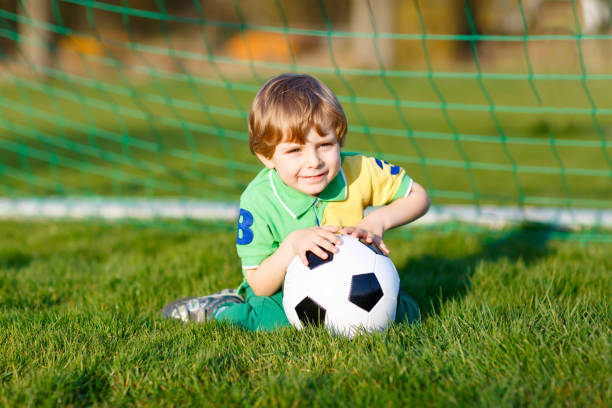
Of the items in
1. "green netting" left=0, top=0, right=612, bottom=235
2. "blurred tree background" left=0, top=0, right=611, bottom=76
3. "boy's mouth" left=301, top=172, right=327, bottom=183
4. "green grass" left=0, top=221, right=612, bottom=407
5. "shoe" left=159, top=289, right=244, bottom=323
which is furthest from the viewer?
"blurred tree background" left=0, top=0, right=611, bottom=76

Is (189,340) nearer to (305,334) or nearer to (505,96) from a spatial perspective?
(305,334)

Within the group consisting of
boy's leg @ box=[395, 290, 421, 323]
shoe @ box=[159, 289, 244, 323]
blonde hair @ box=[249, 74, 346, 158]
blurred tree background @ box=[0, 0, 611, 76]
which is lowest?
boy's leg @ box=[395, 290, 421, 323]

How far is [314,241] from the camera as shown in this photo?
2166 millimetres

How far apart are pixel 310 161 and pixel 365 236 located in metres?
0.32

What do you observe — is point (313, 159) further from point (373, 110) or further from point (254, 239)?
point (373, 110)

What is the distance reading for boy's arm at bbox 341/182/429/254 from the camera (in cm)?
225

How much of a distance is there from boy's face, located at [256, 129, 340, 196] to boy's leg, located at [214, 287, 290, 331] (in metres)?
0.47

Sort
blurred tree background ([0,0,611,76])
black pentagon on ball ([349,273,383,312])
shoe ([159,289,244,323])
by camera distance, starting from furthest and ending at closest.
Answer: blurred tree background ([0,0,611,76])
shoe ([159,289,244,323])
black pentagon on ball ([349,273,383,312])

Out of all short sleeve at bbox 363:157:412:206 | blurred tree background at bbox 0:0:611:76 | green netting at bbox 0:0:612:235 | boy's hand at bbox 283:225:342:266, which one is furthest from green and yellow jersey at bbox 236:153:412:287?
blurred tree background at bbox 0:0:611:76

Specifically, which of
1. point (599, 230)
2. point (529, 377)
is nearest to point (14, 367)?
point (529, 377)

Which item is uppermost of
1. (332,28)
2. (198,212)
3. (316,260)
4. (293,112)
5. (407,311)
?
(332,28)

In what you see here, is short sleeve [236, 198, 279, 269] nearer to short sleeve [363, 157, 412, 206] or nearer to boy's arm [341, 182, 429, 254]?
boy's arm [341, 182, 429, 254]

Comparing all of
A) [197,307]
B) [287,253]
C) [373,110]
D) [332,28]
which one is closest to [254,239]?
[287,253]

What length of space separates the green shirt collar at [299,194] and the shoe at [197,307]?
48cm
